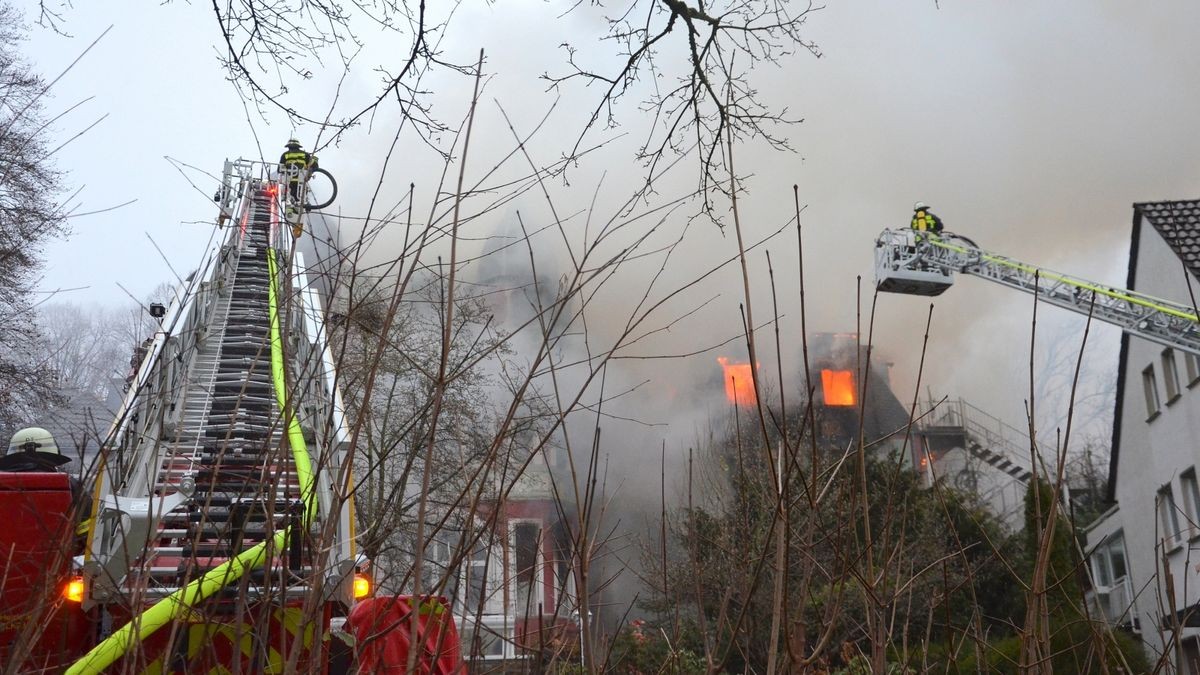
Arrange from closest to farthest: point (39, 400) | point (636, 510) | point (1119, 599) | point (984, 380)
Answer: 1. point (39, 400)
2. point (1119, 599)
3. point (636, 510)
4. point (984, 380)

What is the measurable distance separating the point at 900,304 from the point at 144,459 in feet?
86.8

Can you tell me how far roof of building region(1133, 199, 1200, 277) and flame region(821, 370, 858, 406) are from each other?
15.2m

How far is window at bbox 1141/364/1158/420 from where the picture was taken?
659 inches

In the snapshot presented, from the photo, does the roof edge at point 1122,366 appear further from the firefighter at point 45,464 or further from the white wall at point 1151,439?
the firefighter at point 45,464

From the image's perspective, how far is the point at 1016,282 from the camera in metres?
15.8

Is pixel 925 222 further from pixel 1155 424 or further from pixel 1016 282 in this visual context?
pixel 1155 424

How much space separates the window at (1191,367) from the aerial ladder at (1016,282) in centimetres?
84

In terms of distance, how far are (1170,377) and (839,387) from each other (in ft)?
54.7

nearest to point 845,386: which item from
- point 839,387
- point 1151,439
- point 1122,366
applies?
point 839,387

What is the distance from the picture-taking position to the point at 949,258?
646 inches

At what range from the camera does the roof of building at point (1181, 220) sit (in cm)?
1504

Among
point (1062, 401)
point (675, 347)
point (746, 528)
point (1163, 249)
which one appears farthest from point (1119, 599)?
point (746, 528)

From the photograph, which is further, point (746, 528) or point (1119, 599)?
point (1119, 599)

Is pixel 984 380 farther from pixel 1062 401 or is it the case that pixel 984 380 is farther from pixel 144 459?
pixel 144 459
